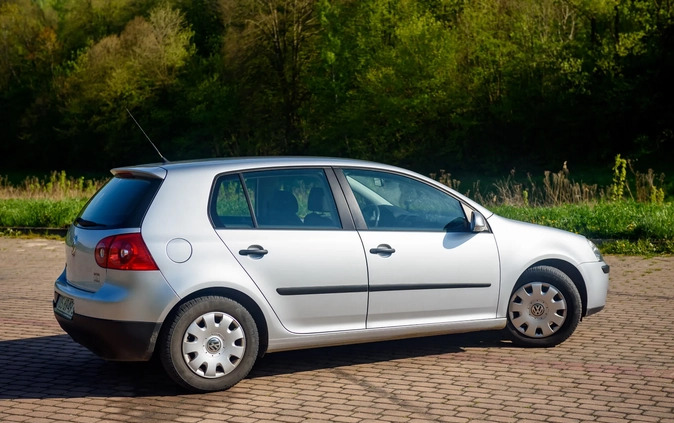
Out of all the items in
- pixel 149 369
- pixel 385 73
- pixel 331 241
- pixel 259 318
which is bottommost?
pixel 149 369

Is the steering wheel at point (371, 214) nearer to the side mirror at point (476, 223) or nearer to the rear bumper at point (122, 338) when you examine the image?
the side mirror at point (476, 223)

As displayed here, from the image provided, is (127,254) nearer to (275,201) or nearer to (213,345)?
(213,345)

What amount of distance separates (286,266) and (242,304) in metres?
0.39

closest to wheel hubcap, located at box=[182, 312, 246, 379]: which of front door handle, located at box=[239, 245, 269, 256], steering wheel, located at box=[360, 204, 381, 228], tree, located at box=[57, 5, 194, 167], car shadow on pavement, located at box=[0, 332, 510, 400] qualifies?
car shadow on pavement, located at box=[0, 332, 510, 400]

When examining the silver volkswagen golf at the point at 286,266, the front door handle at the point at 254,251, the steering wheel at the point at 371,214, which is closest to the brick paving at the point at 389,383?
the silver volkswagen golf at the point at 286,266

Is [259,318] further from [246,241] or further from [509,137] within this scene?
[509,137]

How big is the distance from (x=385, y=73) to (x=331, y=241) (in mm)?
47138

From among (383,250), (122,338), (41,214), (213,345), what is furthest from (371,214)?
(41,214)

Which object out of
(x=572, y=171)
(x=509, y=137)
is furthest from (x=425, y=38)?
(x=572, y=171)

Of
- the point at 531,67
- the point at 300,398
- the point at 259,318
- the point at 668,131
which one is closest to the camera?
the point at 300,398

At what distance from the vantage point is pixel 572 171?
4869cm

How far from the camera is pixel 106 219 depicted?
6594 mm

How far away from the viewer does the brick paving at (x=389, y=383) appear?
579 centimetres

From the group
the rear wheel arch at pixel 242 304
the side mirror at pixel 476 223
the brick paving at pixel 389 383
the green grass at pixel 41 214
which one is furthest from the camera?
the green grass at pixel 41 214
